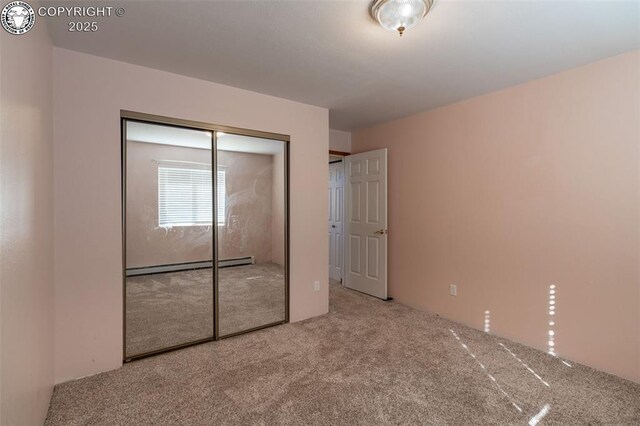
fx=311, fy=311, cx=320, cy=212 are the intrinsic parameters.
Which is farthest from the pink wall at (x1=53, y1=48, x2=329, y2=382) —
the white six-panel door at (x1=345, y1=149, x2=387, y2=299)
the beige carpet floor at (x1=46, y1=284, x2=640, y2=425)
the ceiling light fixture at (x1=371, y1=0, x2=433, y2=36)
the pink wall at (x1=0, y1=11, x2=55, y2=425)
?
the white six-panel door at (x1=345, y1=149, x2=387, y2=299)

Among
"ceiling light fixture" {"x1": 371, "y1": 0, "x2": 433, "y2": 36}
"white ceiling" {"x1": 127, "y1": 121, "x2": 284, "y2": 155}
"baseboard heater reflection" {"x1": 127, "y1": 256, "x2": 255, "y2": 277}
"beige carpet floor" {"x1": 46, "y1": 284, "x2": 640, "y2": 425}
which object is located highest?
"ceiling light fixture" {"x1": 371, "y1": 0, "x2": 433, "y2": 36}

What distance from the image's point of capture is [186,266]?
2.89 meters

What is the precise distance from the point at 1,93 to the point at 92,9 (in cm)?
99

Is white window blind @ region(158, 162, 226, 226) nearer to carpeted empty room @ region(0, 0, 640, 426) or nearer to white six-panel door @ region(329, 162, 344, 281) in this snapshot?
carpeted empty room @ region(0, 0, 640, 426)

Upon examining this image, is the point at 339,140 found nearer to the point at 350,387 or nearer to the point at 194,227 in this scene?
the point at 194,227

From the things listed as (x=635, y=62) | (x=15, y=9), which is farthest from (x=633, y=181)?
(x=15, y=9)

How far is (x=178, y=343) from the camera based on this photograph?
2.82 m

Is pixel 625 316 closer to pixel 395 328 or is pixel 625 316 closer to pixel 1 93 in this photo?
pixel 395 328

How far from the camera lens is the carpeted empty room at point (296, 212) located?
1840mm
